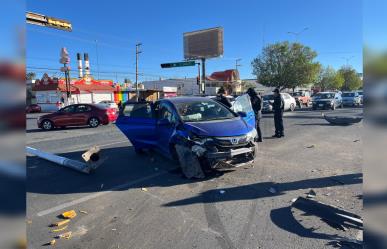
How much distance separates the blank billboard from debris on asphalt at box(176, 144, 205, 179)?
157ft

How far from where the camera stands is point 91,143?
1202 centimetres

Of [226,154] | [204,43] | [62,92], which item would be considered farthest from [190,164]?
[204,43]

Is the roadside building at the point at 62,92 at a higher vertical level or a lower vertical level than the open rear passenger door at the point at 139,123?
higher

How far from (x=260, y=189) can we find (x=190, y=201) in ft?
4.33

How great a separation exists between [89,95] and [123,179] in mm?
49118

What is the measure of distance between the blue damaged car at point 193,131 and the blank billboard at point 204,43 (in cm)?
4504

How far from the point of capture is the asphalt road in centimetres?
394

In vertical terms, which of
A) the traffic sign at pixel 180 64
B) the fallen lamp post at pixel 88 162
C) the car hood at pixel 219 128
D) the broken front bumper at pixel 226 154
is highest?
the traffic sign at pixel 180 64

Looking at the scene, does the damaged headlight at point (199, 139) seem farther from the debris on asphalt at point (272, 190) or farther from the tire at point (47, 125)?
the tire at point (47, 125)

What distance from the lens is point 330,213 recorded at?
442 cm

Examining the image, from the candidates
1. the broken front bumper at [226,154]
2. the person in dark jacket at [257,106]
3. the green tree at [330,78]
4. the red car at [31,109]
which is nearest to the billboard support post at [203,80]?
the red car at [31,109]

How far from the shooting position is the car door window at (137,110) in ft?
28.9

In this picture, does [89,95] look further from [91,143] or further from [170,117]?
[170,117]

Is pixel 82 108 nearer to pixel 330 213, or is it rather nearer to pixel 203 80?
pixel 330 213
